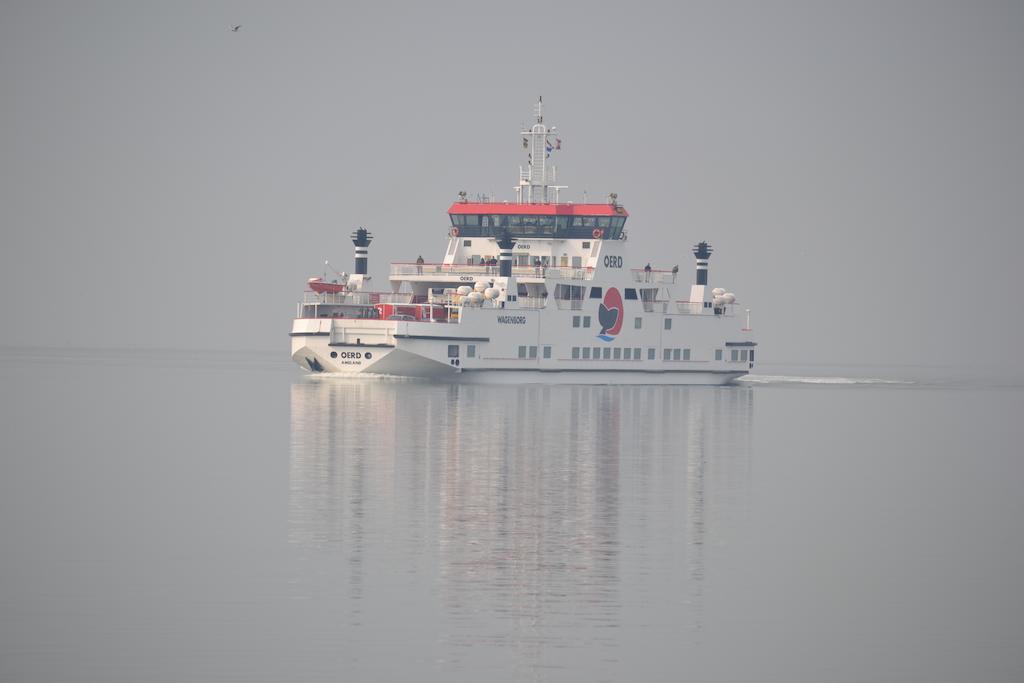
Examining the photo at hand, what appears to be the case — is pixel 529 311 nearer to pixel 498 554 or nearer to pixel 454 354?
pixel 454 354

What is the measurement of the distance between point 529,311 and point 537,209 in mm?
8573

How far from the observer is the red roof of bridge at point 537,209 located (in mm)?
81812

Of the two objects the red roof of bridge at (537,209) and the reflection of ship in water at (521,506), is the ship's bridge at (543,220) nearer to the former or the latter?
the red roof of bridge at (537,209)

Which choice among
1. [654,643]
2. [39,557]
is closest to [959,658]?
[654,643]

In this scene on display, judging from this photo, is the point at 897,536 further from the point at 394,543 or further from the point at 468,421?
the point at 468,421

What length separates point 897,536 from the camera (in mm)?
29016

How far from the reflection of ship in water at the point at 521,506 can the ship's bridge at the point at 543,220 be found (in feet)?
84.0

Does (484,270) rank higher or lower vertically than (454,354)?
higher

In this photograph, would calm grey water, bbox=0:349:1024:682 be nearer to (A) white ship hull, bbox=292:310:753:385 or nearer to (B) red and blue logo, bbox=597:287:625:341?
(A) white ship hull, bbox=292:310:753:385

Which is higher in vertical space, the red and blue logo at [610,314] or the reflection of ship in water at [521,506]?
the red and blue logo at [610,314]

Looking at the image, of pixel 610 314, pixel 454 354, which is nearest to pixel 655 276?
pixel 610 314

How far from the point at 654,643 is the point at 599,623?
103cm

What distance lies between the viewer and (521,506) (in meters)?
30.4

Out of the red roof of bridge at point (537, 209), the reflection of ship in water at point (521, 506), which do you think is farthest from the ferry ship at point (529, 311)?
the reflection of ship in water at point (521, 506)
